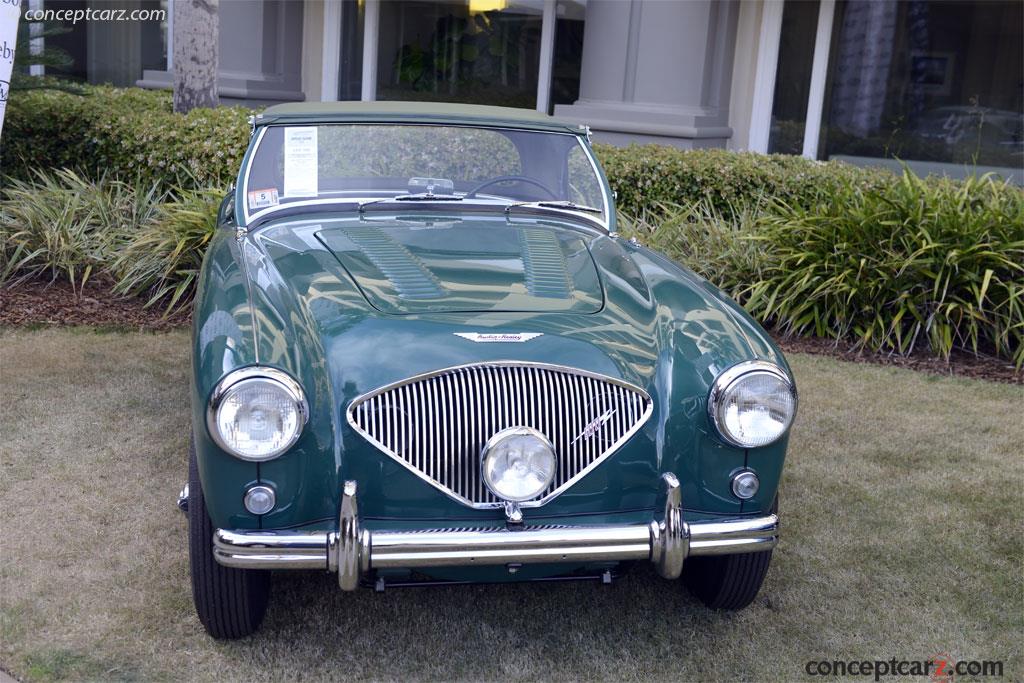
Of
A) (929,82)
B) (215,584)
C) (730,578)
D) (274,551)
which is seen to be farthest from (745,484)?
(929,82)

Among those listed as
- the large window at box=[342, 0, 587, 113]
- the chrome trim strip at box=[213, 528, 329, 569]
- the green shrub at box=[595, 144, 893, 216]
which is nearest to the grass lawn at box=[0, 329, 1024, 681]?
the chrome trim strip at box=[213, 528, 329, 569]

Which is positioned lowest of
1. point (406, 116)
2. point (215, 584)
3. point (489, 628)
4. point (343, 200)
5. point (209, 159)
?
point (489, 628)

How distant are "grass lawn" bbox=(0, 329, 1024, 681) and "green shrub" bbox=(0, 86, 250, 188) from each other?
2.72 metres

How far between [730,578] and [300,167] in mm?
2220

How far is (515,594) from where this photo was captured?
3527 mm

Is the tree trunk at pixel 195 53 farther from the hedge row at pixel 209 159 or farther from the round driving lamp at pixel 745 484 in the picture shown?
the round driving lamp at pixel 745 484

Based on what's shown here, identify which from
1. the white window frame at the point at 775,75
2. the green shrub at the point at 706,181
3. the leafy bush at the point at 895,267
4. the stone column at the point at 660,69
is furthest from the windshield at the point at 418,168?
the white window frame at the point at 775,75

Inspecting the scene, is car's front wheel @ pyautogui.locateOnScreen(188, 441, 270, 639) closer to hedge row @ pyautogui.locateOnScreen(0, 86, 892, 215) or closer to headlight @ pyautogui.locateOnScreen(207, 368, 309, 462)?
headlight @ pyautogui.locateOnScreen(207, 368, 309, 462)

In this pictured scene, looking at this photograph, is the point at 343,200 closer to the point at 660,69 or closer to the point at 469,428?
the point at 469,428

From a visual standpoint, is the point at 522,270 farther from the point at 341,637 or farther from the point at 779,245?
the point at 779,245

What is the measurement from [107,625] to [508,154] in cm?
232

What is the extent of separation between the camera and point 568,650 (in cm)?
322

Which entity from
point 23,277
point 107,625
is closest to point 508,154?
point 107,625

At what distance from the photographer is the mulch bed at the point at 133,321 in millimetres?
6238
